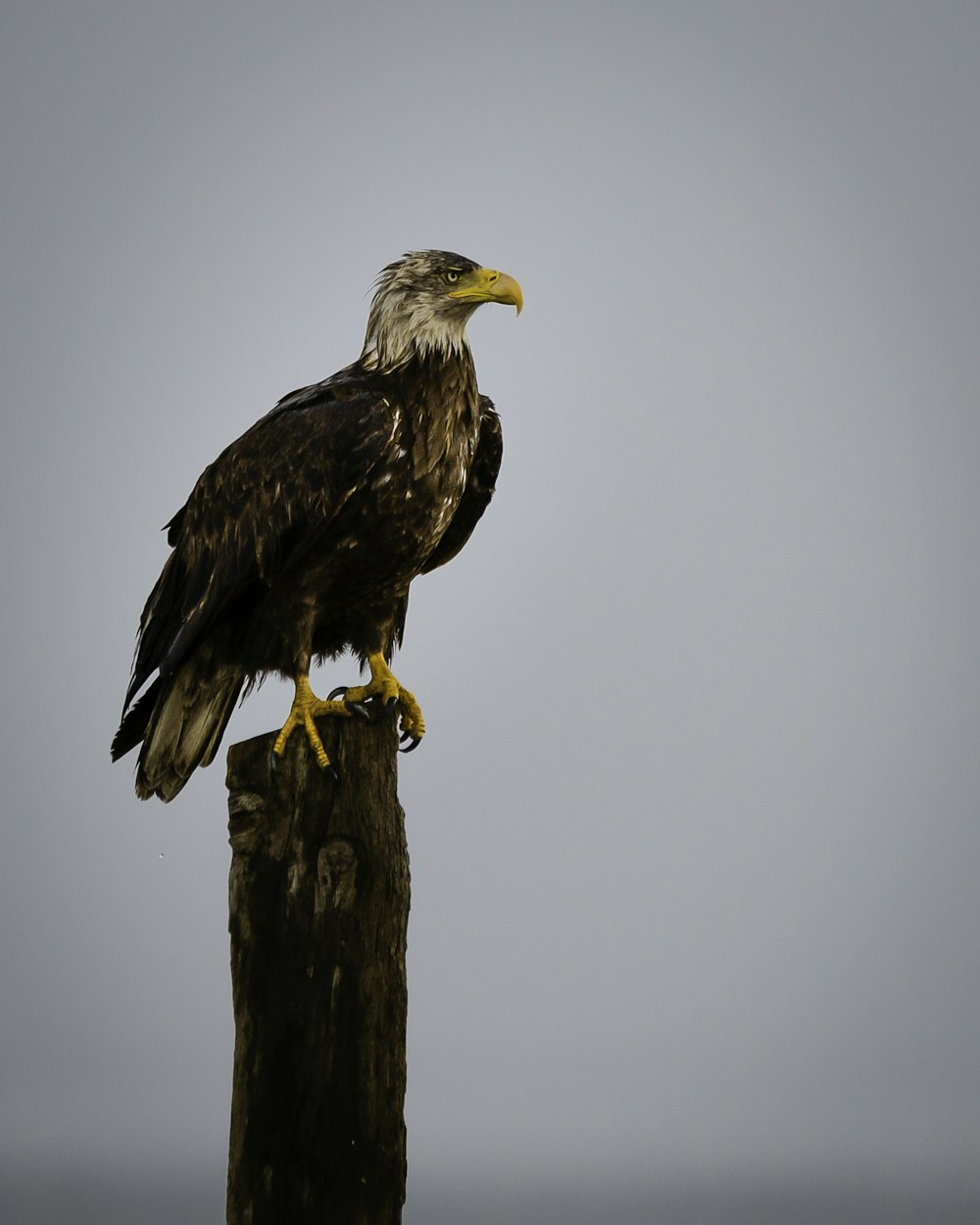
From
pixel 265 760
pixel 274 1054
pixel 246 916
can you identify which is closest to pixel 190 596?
pixel 265 760

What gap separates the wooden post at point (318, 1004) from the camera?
13.2ft

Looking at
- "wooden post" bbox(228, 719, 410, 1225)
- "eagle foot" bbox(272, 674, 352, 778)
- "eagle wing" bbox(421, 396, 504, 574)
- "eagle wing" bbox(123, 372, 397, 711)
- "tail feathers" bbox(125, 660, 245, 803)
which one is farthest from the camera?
"eagle wing" bbox(421, 396, 504, 574)

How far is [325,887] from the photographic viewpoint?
13.7 ft

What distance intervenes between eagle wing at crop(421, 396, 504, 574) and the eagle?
0.23 m

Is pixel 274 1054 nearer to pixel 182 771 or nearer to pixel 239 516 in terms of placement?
pixel 182 771

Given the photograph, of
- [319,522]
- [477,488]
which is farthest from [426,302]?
[319,522]

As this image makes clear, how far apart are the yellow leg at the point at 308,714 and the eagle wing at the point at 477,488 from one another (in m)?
1.07

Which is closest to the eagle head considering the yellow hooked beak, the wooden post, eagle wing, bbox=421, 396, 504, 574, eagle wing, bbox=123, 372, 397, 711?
the yellow hooked beak

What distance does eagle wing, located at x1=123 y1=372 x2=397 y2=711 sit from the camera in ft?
17.3

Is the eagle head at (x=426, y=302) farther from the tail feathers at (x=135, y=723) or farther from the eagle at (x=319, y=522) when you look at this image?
the tail feathers at (x=135, y=723)

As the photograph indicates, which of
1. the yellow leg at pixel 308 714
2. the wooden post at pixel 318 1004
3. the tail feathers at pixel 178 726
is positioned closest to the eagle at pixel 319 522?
the tail feathers at pixel 178 726

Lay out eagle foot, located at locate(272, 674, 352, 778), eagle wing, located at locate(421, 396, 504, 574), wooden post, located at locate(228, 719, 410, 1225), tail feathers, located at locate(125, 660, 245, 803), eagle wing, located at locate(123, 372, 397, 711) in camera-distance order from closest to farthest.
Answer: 1. wooden post, located at locate(228, 719, 410, 1225)
2. eagle foot, located at locate(272, 674, 352, 778)
3. eagle wing, located at locate(123, 372, 397, 711)
4. tail feathers, located at locate(125, 660, 245, 803)
5. eagle wing, located at locate(421, 396, 504, 574)

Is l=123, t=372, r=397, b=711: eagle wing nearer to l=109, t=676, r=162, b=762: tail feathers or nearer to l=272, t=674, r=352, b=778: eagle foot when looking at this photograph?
l=109, t=676, r=162, b=762: tail feathers

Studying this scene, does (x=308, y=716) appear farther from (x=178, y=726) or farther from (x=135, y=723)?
(x=135, y=723)
